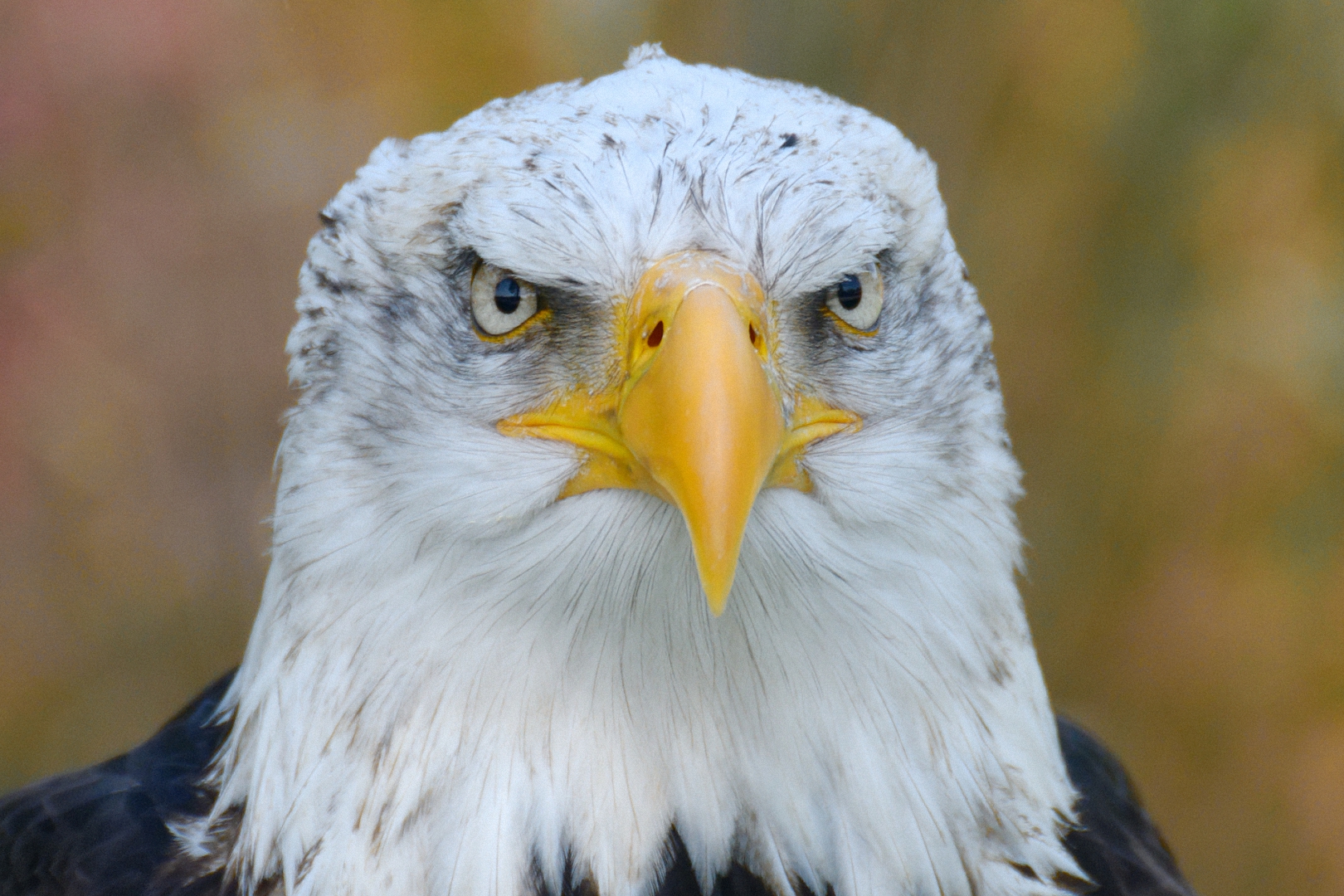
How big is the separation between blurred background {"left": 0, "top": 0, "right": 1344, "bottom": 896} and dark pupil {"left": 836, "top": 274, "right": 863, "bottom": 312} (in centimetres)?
254

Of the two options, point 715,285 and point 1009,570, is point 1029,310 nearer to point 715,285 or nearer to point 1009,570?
point 1009,570

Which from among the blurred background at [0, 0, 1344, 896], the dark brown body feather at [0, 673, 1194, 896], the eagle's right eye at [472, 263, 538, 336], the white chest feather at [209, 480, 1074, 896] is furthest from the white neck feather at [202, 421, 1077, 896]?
the blurred background at [0, 0, 1344, 896]

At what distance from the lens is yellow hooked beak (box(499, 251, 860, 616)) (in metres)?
1.44

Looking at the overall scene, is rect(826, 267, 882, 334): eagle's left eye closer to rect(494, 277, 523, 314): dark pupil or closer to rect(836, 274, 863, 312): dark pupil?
rect(836, 274, 863, 312): dark pupil

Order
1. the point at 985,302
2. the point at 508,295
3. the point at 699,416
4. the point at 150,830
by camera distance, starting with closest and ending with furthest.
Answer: the point at 699,416 < the point at 508,295 < the point at 150,830 < the point at 985,302

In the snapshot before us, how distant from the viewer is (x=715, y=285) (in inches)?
61.8

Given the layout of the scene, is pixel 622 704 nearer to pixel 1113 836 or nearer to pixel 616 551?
pixel 616 551

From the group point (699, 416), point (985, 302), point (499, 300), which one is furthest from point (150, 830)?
point (985, 302)

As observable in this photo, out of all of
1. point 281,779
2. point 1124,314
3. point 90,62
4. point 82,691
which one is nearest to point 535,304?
point 281,779

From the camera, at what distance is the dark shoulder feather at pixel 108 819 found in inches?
83.0

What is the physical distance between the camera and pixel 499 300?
171 centimetres

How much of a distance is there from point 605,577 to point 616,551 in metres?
0.04

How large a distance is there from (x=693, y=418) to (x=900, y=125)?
304 centimetres

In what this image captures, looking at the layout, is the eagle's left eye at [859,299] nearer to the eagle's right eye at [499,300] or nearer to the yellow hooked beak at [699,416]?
the yellow hooked beak at [699,416]
